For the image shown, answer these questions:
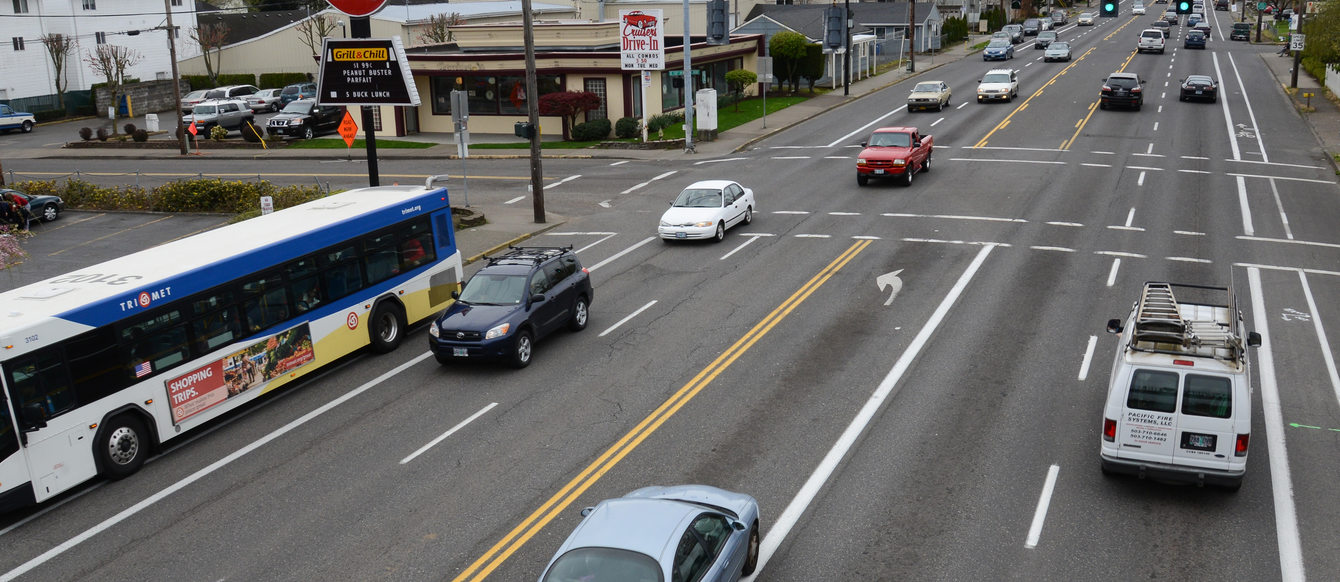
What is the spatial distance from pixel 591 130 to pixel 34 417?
35.7m

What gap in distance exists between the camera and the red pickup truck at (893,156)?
33.1 m

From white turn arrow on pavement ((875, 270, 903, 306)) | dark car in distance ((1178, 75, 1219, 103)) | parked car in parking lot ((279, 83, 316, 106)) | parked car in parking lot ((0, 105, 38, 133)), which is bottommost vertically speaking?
white turn arrow on pavement ((875, 270, 903, 306))

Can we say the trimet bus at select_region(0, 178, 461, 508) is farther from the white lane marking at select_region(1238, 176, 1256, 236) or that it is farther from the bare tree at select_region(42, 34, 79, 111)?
the bare tree at select_region(42, 34, 79, 111)

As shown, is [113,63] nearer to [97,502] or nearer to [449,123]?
[449,123]

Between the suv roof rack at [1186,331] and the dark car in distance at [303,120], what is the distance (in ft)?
149

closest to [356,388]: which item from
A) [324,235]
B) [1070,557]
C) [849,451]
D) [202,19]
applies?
[324,235]

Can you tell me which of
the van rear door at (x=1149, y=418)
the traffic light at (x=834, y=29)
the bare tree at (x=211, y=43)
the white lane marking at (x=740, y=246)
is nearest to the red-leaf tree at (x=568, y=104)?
the traffic light at (x=834, y=29)

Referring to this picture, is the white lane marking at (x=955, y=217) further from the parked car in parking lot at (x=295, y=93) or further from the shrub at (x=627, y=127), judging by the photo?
the parked car in parking lot at (x=295, y=93)

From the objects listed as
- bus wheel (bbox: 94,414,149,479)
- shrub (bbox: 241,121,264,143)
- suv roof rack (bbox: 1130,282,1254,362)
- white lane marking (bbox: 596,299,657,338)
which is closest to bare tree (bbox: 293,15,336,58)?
shrub (bbox: 241,121,264,143)

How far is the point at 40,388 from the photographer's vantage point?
13555mm

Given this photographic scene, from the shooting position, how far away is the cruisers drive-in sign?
44.3 meters

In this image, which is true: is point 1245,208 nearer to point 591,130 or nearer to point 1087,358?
point 1087,358

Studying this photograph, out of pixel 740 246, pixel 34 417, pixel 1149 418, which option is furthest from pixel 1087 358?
pixel 34 417

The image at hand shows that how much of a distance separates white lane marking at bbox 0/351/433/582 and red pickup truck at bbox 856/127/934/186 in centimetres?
1831
